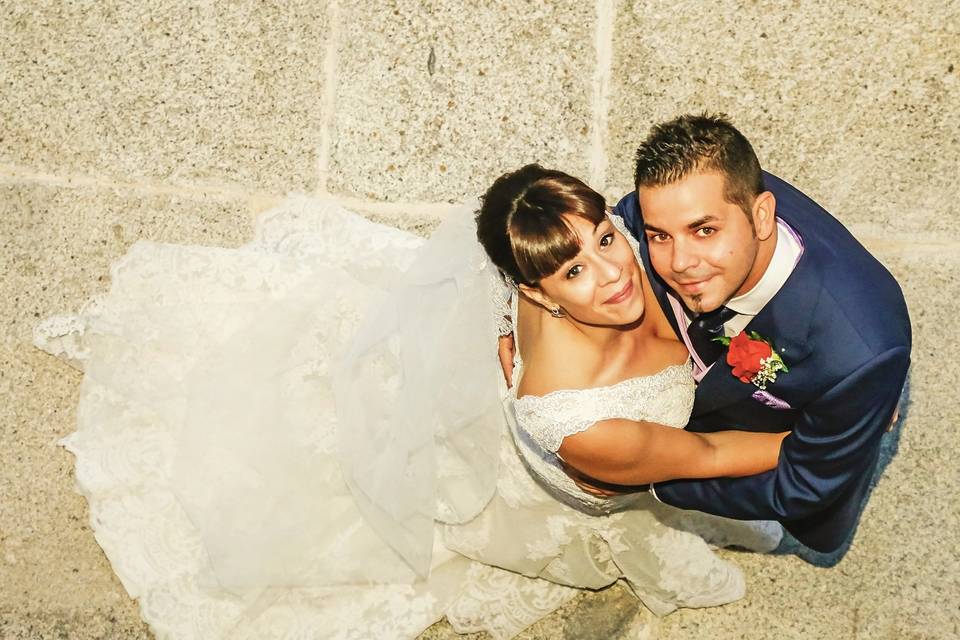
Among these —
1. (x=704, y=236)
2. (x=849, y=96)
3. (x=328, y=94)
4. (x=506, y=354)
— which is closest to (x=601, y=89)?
(x=849, y=96)

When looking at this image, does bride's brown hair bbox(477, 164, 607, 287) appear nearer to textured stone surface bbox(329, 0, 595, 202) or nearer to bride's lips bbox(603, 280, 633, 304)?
bride's lips bbox(603, 280, 633, 304)

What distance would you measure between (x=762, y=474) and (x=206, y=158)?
213 cm

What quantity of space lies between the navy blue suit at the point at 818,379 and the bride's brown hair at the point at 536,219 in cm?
47

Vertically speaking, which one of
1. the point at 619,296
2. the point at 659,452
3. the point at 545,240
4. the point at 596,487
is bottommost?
the point at 596,487

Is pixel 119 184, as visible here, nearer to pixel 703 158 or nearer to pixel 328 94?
pixel 328 94

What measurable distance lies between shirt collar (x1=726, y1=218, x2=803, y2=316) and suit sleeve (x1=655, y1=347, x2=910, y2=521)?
0.27m

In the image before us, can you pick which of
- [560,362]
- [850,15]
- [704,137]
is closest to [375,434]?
[560,362]

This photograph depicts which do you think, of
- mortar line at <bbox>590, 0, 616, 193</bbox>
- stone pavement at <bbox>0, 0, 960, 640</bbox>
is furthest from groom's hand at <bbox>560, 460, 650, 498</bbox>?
mortar line at <bbox>590, 0, 616, 193</bbox>

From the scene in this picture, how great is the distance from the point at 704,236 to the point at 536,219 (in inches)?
15.9

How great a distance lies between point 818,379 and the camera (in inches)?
82.8

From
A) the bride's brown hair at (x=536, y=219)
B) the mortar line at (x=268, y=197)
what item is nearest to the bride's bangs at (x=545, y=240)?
the bride's brown hair at (x=536, y=219)

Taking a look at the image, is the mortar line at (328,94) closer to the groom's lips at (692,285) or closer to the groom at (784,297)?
the groom at (784,297)

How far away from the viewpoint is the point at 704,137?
212 centimetres

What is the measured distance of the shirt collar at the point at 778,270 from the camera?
2.16m
